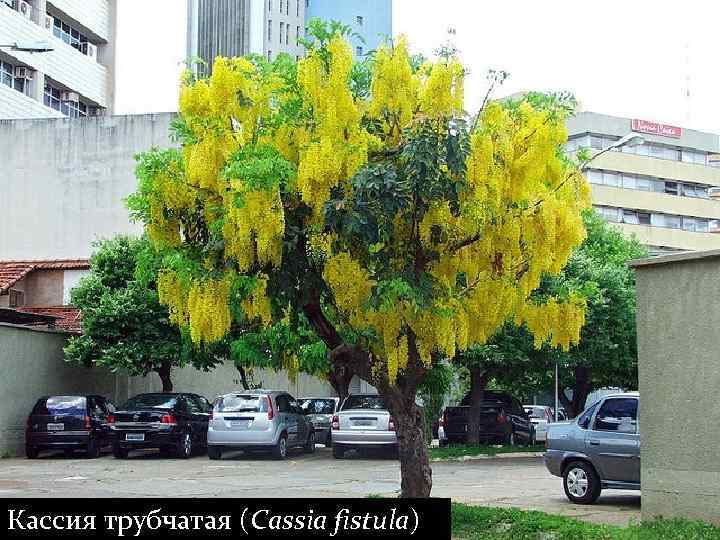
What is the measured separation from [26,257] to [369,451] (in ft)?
63.6

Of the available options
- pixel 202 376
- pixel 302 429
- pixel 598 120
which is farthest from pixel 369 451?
pixel 598 120

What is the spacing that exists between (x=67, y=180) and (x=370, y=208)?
103 ft

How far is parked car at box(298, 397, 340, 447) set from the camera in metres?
34.5

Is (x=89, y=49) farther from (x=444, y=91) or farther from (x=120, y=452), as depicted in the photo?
(x=444, y=91)

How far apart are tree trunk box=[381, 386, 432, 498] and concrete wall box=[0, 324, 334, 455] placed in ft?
54.7

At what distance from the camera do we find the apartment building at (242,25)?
11694cm

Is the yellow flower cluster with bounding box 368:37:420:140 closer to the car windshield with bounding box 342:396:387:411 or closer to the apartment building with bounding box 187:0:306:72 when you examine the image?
the car windshield with bounding box 342:396:387:411

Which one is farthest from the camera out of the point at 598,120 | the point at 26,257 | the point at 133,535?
the point at 598,120

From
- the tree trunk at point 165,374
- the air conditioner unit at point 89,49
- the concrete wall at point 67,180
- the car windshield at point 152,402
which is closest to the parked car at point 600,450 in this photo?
the car windshield at point 152,402

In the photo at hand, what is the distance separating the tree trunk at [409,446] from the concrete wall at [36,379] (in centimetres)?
1666

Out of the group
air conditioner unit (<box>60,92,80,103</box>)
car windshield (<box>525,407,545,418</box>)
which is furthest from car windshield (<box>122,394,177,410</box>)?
air conditioner unit (<box>60,92,80,103</box>)

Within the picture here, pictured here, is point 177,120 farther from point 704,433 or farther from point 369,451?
point 369,451

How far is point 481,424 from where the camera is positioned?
3453 cm

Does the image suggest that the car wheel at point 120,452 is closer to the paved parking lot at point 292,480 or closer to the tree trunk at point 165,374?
the paved parking lot at point 292,480
